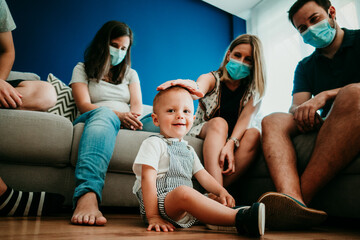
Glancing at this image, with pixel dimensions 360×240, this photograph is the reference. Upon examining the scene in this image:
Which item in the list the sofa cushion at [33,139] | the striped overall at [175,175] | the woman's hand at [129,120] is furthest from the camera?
the woman's hand at [129,120]

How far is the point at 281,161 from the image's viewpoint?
94 centimetres

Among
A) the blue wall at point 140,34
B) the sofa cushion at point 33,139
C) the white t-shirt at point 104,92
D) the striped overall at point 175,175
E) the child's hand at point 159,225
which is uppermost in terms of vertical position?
the blue wall at point 140,34

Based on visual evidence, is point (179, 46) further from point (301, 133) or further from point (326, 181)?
point (326, 181)

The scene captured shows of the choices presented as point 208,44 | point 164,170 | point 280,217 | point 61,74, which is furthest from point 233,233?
point 208,44

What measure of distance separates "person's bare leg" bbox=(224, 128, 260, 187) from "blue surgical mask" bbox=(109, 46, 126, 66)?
915 millimetres

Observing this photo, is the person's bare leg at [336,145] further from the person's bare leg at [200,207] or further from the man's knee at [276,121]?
the person's bare leg at [200,207]

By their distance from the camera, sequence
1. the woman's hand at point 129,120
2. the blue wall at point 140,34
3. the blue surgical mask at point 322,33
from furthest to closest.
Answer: the blue wall at point 140,34, the blue surgical mask at point 322,33, the woman's hand at point 129,120

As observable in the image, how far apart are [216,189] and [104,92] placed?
0.96 meters

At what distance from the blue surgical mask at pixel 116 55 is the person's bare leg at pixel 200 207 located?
3.66ft

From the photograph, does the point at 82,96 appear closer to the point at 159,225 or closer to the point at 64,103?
the point at 64,103

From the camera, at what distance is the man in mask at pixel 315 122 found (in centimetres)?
75

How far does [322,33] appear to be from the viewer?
1350 mm

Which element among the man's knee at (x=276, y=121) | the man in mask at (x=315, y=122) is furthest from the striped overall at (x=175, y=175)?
the man's knee at (x=276, y=121)

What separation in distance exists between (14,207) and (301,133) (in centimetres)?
111
